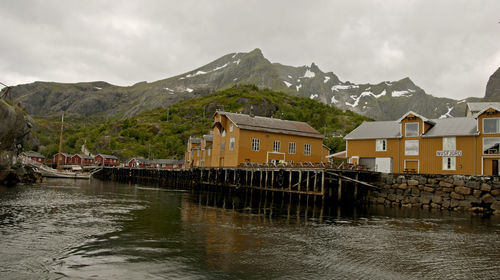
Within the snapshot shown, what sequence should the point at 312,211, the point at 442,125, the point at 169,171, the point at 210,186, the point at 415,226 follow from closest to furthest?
the point at 415,226 → the point at 312,211 → the point at 442,125 → the point at 210,186 → the point at 169,171

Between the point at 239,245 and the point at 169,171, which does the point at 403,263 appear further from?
the point at 169,171

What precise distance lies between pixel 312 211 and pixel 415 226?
27.3 feet

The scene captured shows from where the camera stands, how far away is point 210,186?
177 ft

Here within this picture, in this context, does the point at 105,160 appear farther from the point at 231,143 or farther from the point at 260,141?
the point at 260,141

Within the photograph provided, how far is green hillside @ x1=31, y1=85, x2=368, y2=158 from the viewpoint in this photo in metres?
138

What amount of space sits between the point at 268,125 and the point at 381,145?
15.5 meters

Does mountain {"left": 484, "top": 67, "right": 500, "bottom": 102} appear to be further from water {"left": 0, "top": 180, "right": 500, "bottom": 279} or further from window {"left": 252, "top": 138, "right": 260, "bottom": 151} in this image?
water {"left": 0, "top": 180, "right": 500, "bottom": 279}

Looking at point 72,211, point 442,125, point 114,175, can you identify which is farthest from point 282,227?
point 114,175

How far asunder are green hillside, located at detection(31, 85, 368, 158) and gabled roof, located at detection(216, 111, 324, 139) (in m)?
75.5

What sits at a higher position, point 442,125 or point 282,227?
point 442,125

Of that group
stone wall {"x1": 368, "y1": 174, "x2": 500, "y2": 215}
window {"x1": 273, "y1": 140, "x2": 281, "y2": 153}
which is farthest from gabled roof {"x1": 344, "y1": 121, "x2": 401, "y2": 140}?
window {"x1": 273, "y1": 140, "x2": 281, "y2": 153}

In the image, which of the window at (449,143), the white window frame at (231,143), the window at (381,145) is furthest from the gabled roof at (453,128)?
the white window frame at (231,143)

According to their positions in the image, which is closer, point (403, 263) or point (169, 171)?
point (403, 263)

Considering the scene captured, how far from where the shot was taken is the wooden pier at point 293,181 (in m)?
36.0
